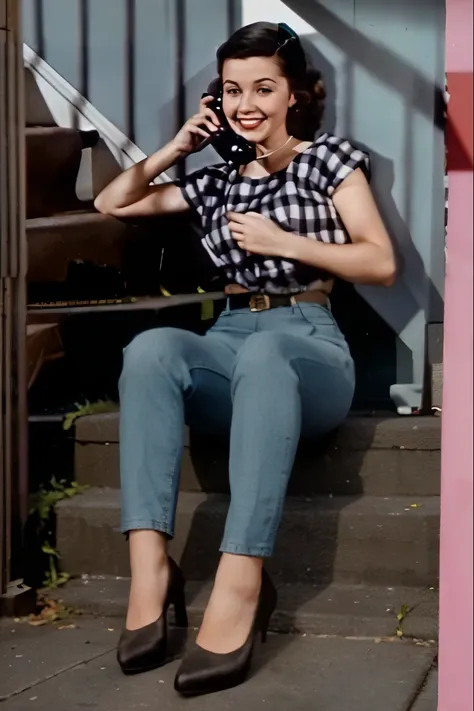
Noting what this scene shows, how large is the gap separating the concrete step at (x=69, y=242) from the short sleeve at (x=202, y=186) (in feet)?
0.64

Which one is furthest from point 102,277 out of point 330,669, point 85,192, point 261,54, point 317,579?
point 330,669

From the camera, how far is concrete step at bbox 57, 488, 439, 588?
2.32 meters

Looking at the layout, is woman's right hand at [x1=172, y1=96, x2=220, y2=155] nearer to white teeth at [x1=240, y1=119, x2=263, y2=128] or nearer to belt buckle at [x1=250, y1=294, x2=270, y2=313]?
white teeth at [x1=240, y1=119, x2=263, y2=128]

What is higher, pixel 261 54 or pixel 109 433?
pixel 261 54

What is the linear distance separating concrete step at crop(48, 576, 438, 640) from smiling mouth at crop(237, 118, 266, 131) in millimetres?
1084

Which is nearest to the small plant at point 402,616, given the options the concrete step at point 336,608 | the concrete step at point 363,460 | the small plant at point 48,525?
the concrete step at point 336,608

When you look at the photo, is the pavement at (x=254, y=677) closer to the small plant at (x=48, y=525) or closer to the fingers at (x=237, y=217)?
the small plant at (x=48, y=525)

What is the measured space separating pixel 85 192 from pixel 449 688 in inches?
75.5

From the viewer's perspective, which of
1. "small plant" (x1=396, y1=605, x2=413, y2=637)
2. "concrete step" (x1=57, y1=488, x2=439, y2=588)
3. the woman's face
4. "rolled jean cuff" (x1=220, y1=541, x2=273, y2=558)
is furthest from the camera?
the woman's face

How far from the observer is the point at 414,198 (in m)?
2.54

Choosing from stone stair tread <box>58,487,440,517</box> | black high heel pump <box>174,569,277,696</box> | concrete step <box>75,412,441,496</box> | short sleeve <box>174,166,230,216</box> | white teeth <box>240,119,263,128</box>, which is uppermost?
white teeth <box>240,119,263,128</box>

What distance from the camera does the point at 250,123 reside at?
8.11 ft

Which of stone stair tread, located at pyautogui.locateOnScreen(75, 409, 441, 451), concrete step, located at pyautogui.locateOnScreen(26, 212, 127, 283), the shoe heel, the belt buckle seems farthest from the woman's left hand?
the shoe heel

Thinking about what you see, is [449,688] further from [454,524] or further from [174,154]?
[174,154]
